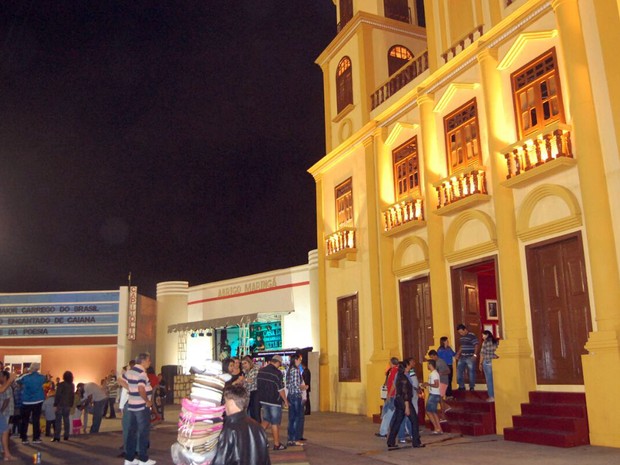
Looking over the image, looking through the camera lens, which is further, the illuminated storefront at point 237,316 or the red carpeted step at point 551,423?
the illuminated storefront at point 237,316

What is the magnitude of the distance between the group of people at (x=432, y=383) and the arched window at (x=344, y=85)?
31.5ft

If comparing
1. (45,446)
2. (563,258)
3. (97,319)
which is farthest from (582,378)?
(97,319)

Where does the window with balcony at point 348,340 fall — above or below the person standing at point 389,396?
above

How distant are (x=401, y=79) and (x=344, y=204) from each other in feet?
14.9

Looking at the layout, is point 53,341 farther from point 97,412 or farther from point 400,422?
point 400,422

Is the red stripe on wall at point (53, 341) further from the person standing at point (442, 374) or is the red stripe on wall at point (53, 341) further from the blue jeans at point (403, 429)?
the blue jeans at point (403, 429)

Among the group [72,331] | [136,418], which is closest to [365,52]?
[136,418]

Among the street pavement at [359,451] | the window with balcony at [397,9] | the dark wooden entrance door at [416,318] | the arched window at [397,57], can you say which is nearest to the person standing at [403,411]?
the street pavement at [359,451]

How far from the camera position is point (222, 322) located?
88.0 ft

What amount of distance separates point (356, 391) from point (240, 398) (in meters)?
14.0

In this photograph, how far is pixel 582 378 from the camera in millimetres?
10828

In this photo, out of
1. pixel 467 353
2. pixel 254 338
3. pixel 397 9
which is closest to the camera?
pixel 467 353

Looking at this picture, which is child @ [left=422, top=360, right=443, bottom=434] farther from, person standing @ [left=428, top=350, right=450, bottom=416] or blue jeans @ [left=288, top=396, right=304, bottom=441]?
blue jeans @ [left=288, top=396, right=304, bottom=441]

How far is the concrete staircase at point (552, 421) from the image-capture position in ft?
32.6
